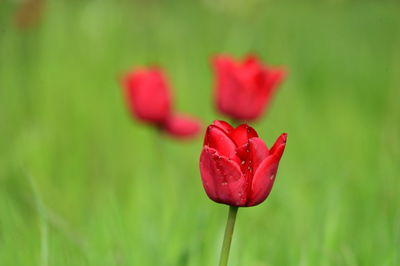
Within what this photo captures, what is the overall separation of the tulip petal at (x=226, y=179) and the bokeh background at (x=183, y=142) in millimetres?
289

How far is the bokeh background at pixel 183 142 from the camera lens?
112cm

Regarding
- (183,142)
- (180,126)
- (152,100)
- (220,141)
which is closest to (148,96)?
(152,100)

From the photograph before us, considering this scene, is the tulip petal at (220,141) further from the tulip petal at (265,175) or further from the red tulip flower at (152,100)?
the red tulip flower at (152,100)

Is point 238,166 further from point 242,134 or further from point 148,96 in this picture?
point 148,96

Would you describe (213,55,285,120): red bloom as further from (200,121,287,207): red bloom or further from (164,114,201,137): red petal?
(200,121,287,207): red bloom

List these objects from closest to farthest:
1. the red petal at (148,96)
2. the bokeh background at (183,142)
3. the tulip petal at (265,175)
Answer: the tulip petal at (265,175)
the bokeh background at (183,142)
the red petal at (148,96)

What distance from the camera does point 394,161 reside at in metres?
1.42

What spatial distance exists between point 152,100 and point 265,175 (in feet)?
2.69

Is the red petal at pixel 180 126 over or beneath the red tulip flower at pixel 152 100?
beneath

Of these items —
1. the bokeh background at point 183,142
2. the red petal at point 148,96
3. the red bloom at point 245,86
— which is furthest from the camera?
the red petal at point 148,96

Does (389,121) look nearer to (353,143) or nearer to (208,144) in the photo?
(353,143)

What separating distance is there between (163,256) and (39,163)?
2.77 feet

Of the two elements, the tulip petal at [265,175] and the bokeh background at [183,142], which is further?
the bokeh background at [183,142]

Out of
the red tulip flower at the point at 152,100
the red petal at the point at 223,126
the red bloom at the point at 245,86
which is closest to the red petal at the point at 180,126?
the red tulip flower at the point at 152,100
